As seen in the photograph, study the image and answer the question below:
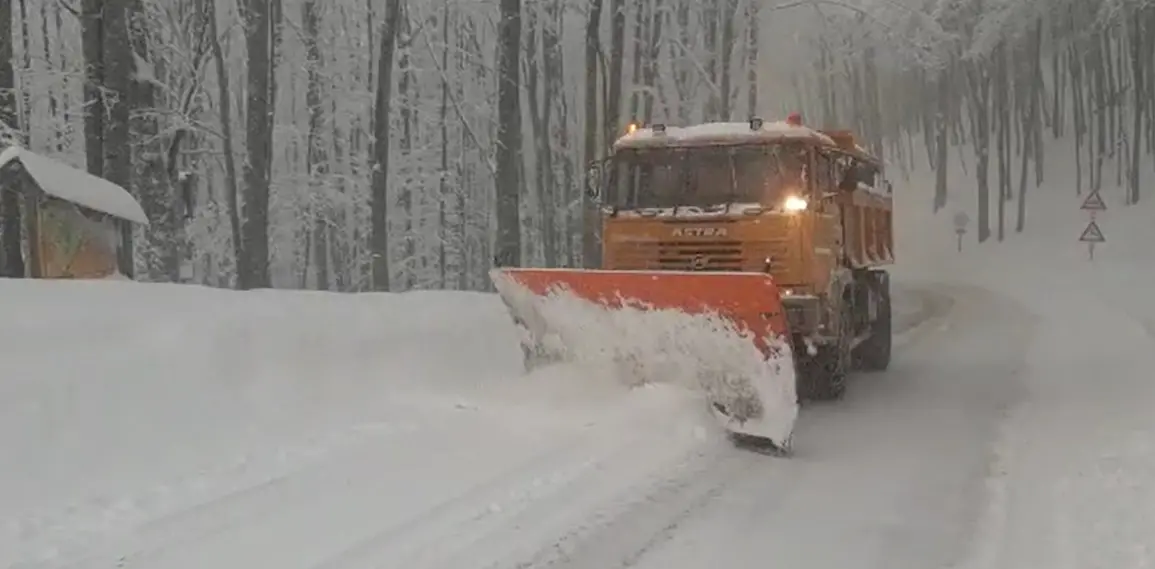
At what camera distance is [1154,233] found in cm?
3859

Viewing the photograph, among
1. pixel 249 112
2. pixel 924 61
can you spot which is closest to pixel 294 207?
pixel 249 112

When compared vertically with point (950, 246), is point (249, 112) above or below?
above

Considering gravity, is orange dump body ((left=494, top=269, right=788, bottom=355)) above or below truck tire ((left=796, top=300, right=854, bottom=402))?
above

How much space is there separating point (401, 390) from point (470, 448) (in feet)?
7.67

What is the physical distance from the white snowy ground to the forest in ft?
22.3

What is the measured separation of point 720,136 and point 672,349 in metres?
2.64

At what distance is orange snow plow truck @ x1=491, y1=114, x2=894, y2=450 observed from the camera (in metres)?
9.03

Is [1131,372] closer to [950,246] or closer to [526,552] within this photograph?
[526,552]

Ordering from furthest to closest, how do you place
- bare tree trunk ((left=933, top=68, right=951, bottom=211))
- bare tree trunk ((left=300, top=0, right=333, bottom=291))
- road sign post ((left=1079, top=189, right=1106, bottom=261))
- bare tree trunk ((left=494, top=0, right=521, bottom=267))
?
bare tree trunk ((left=933, top=68, right=951, bottom=211)) < bare tree trunk ((left=300, top=0, right=333, bottom=291)) < road sign post ((left=1079, top=189, right=1106, bottom=261)) < bare tree trunk ((left=494, top=0, right=521, bottom=267))

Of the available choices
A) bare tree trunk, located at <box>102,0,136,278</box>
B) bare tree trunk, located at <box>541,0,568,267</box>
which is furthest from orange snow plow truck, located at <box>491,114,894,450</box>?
bare tree trunk, located at <box>541,0,568,267</box>

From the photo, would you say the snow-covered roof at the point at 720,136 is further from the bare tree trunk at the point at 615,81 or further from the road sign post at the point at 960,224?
the road sign post at the point at 960,224

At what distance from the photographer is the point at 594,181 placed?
11.8m

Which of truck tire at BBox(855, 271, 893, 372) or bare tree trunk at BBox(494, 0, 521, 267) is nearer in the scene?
truck tire at BBox(855, 271, 893, 372)

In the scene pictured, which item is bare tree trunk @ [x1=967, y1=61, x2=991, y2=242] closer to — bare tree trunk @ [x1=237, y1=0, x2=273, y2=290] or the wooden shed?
bare tree trunk @ [x1=237, y1=0, x2=273, y2=290]
